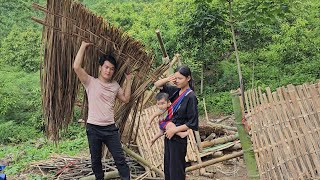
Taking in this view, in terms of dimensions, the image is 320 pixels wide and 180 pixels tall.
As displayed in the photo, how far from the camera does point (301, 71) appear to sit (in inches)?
397

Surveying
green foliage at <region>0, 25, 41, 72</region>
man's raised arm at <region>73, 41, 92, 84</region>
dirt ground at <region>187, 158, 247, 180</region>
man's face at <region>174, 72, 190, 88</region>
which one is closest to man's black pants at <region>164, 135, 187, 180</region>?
man's face at <region>174, 72, 190, 88</region>

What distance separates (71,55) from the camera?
140 inches

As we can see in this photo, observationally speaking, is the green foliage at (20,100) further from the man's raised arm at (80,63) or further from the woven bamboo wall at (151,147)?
the man's raised arm at (80,63)

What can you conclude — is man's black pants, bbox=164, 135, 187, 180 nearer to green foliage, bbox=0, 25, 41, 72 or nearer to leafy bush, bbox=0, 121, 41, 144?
leafy bush, bbox=0, 121, 41, 144

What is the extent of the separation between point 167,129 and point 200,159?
1981mm

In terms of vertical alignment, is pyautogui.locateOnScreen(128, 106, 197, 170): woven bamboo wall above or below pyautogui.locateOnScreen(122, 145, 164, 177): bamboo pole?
above

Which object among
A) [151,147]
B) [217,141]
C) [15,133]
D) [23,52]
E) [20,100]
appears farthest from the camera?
[23,52]

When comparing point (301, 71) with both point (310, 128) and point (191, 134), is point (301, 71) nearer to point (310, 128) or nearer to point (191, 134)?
point (191, 134)

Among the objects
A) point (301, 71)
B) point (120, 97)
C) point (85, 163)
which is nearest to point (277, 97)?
point (120, 97)

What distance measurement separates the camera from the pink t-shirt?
344 cm

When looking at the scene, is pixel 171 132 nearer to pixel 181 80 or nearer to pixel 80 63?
pixel 181 80

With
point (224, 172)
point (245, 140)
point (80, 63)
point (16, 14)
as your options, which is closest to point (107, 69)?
point (80, 63)

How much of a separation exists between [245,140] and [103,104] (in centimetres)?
138

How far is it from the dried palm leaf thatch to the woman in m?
0.51
